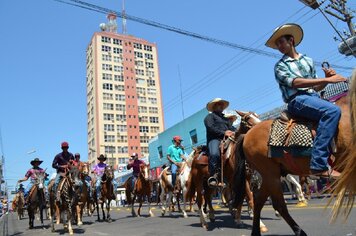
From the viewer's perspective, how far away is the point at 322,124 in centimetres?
443

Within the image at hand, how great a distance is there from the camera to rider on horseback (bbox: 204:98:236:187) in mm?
8133

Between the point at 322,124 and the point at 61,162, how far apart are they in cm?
964

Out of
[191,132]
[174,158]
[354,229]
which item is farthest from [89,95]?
[354,229]

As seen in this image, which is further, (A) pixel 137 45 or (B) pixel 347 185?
(A) pixel 137 45

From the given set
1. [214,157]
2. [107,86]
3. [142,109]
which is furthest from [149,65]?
[214,157]

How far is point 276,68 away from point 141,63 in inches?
4906

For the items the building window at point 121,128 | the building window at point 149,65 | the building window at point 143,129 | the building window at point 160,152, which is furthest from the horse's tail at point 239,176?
the building window at point 149,65

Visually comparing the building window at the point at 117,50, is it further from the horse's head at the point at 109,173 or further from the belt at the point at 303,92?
the belt at the point at 303,92

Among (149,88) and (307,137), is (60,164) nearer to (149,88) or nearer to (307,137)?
(307,137)

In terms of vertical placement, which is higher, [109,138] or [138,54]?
[138,54]

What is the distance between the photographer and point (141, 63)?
419 ft

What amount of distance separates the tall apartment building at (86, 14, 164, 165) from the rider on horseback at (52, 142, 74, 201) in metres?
100

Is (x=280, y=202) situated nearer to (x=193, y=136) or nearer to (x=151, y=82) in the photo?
(x=193, y=136)

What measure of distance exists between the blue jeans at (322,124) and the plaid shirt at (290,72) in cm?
36
